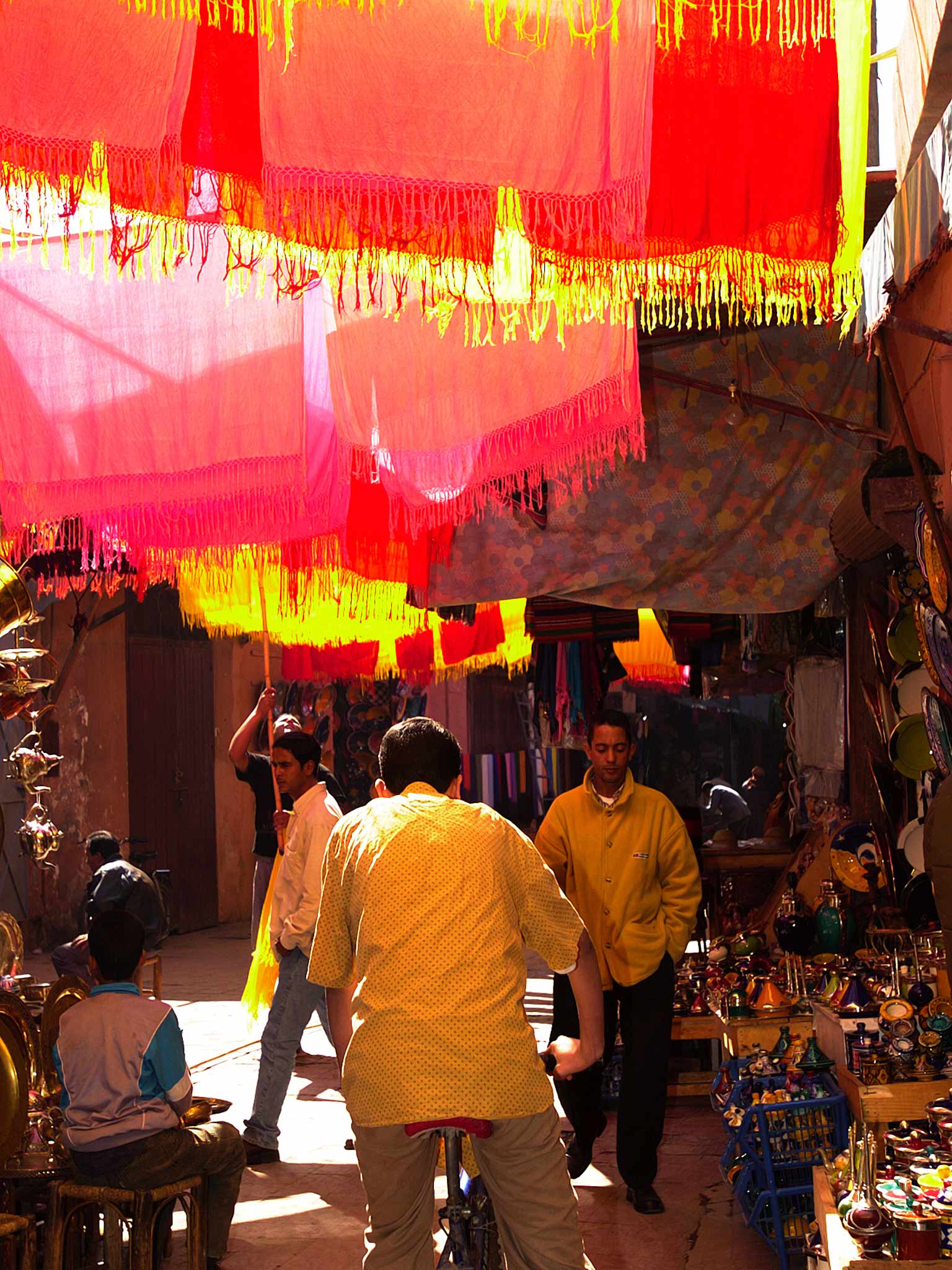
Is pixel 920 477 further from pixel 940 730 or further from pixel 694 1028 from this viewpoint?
pixel 694 1028

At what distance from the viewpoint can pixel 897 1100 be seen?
351cm

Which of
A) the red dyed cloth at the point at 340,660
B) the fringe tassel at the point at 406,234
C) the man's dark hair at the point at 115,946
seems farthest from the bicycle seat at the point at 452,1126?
the red dyed cloth at the point at 340,660

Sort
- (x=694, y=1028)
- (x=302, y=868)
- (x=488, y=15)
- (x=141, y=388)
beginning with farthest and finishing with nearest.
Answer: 1. (x=694, y=1028)
2. (x=302, y=868)
3. (x=141, y=388)
4. (x=488, y=15)

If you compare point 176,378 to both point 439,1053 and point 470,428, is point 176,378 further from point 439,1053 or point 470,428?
point 439,1053

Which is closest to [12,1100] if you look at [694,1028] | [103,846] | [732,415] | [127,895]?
[694,1028]

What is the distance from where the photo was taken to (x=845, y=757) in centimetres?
720

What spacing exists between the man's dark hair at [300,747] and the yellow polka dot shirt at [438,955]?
2.79 metres

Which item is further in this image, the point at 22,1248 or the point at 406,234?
the point at 22,1248

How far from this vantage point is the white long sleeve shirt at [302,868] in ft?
17.8

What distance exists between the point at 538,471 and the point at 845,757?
3.61 meters

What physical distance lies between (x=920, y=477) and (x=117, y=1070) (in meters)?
2.60

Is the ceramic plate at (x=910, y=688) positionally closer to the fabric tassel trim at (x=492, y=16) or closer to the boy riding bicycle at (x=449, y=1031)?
the boy riding bicycle at (x=449, y=1031)

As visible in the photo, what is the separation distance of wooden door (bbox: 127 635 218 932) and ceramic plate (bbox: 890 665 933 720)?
8.70 metres

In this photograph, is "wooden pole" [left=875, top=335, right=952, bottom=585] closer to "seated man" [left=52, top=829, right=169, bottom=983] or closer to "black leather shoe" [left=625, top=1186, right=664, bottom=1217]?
"black leather shoe" [left=625, top=1186, right=664, bottom=1217]
